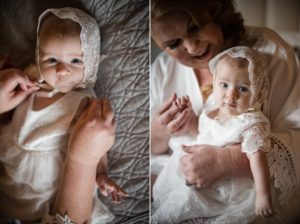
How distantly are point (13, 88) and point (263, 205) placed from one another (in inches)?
32.7

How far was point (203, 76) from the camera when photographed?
134 cm

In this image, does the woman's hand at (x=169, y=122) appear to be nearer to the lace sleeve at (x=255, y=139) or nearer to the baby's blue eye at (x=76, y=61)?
the lace sleeve at (x=255, y=139)

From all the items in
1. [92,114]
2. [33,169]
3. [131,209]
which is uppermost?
[92,114]

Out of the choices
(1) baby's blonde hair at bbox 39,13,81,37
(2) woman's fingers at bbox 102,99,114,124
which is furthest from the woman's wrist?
(1) baby's blonde hair at bbox 39,13,81,37

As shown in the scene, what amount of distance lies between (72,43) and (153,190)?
51cm

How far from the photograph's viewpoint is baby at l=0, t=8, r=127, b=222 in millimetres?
1326

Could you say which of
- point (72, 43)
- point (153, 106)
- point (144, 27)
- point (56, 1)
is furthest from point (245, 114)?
point (56, 1)

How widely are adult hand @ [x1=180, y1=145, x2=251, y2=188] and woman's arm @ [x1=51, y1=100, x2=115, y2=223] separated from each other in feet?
0.83

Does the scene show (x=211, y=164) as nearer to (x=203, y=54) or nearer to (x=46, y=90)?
(x=203, y=54)

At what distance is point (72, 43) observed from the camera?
132 cm

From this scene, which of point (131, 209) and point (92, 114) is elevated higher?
point (92, 114)

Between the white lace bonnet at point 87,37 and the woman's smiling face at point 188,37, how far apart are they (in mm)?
179

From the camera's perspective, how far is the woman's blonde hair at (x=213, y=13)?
130cm

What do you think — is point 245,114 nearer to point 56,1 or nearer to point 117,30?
point 117,30
